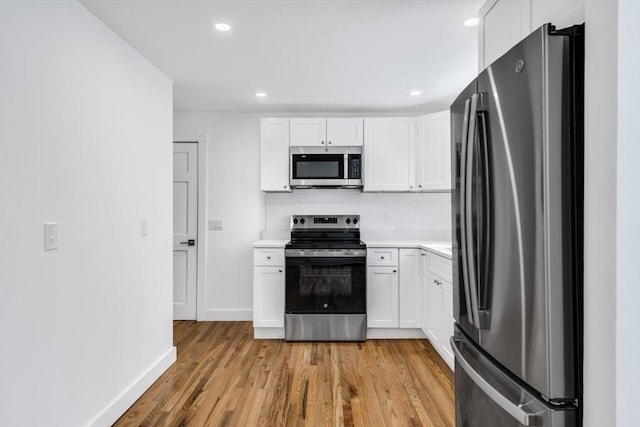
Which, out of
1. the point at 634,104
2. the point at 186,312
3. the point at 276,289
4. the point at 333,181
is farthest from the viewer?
the point at 186,312

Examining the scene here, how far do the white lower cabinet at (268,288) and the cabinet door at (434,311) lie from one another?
137 centimetres

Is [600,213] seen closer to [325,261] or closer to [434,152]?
[325,261]

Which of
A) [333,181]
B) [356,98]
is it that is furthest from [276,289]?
[356,98]

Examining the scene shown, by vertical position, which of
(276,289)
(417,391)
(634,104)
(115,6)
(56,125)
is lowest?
(417,391)

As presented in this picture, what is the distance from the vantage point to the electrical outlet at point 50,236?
167 centimetres

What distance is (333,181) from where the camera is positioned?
151 inches

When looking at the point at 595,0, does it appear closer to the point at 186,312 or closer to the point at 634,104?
the point at 634,104

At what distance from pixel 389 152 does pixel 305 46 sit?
168 centimetres

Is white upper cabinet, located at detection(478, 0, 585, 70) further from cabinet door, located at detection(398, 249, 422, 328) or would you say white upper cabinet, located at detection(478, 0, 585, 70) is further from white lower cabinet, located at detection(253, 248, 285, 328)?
white lower cabinet, located at detection(253, 248, 285, 328)

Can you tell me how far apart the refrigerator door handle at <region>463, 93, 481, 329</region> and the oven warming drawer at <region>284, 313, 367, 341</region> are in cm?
221

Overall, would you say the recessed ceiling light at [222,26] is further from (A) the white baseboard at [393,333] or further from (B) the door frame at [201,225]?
(A) the white baseboard at [393,333]

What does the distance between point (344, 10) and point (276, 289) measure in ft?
8.16

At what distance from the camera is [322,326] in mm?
3502

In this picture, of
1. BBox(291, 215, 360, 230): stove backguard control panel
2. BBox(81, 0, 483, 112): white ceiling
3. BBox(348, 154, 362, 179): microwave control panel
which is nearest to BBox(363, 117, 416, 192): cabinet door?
BBox(348, 154, 362, 179): microwave control panel
